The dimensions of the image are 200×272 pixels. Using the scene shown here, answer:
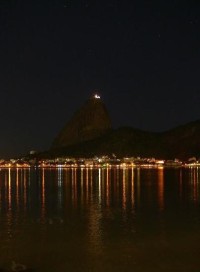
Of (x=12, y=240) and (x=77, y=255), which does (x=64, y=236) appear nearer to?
(x=12, y=240)

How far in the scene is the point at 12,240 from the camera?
2605cm

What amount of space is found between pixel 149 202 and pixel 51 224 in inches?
614

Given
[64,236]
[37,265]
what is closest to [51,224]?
[64,236]

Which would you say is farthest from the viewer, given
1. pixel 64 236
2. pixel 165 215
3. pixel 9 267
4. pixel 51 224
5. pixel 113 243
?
pixel 165 215

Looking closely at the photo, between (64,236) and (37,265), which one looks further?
(64,236)

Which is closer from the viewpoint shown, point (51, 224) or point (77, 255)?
point (77, 255)

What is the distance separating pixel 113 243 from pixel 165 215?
37.7ft

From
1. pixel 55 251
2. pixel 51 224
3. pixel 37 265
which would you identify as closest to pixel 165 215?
pixel 51 224

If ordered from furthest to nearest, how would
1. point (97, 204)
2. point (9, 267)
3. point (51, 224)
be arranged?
point (97, 204) < point (51, 224) < point (9, 267)

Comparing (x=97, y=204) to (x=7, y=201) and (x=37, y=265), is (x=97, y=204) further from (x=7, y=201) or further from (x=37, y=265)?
(x=37, y=265)

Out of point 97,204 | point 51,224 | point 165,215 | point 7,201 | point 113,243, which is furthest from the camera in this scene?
point 7,201

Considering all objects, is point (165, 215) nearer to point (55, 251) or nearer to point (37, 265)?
point (55, 251)

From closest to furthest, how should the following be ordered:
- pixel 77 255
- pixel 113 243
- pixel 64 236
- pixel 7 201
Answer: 1. pixel 77 255
2. pixel 113 243
3. pixel 64 236
4. pixel 7 201

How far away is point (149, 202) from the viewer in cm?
4588
